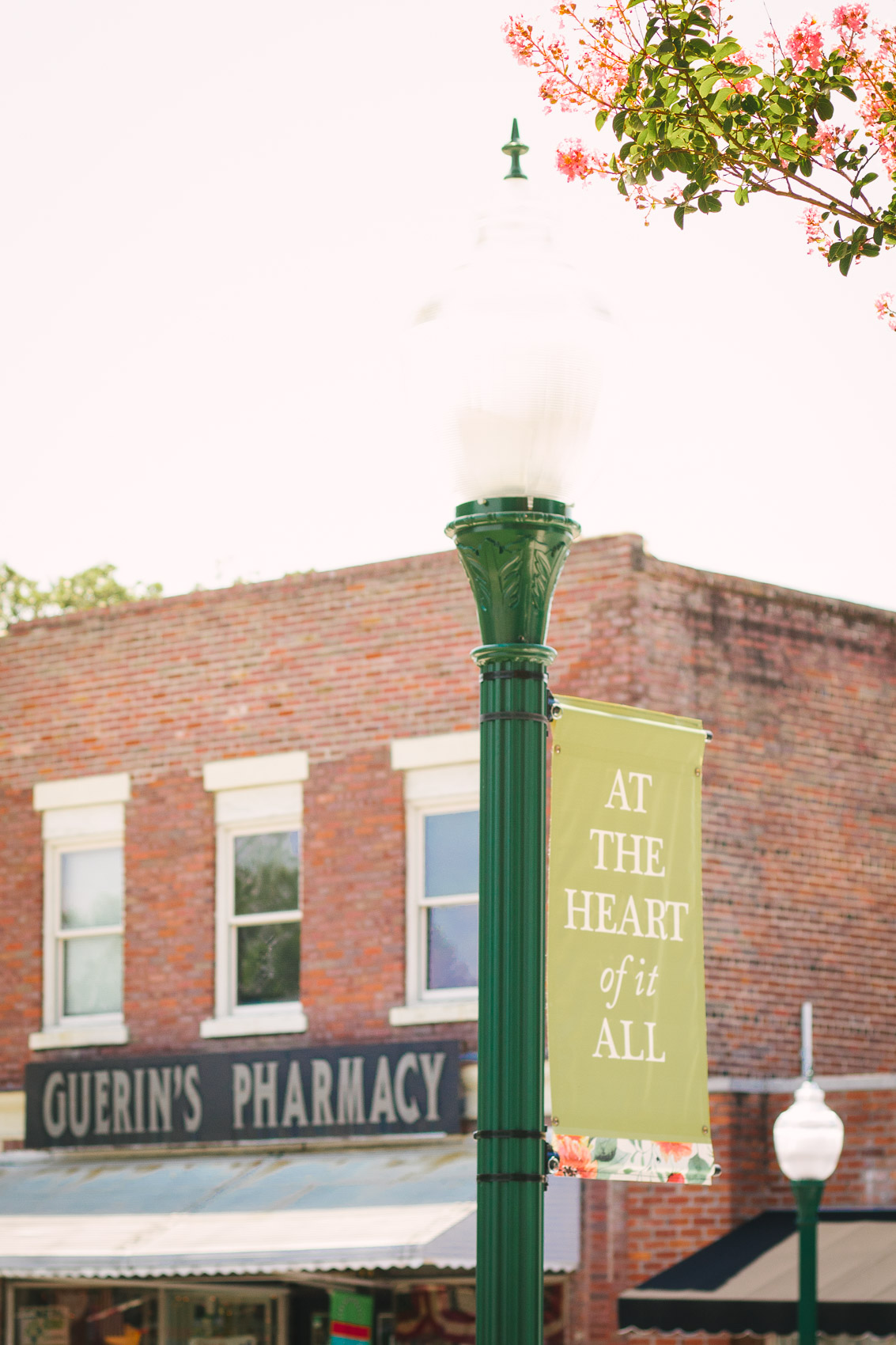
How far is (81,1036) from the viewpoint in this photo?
61.6ft

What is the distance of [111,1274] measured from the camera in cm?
1587

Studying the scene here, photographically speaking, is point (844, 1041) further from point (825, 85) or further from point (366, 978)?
point (825, 85)

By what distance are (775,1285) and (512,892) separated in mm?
10473

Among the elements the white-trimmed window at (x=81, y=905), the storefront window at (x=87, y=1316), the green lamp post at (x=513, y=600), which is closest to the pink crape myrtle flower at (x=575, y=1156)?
the green lamp post at (x=513, y=600)

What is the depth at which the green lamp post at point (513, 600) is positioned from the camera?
471cm

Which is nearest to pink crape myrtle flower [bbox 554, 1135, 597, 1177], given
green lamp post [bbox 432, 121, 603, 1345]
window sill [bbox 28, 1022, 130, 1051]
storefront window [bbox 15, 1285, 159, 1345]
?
green lamp post [bbox 432, 121, 603, 1345]

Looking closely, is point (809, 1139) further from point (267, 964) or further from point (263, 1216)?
point (267, 964)

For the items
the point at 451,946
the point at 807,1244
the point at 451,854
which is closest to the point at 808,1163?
the point at 807,1244

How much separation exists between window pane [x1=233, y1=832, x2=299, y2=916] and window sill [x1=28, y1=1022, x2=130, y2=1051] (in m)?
1.56

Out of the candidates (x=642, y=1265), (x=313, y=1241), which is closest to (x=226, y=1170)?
(x=313, y=1241)

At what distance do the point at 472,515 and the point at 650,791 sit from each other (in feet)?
3.05

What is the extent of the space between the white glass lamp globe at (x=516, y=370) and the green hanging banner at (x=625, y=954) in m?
0.65

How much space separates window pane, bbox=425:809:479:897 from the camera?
1698 centimetres

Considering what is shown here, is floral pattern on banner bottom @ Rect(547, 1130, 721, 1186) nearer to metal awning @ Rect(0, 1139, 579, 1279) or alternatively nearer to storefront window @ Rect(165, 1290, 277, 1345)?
metal awning @ Rect(0, 1139, 579, 1279)
